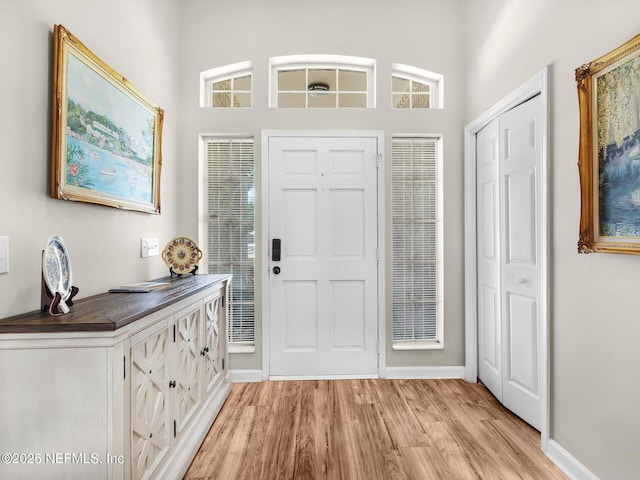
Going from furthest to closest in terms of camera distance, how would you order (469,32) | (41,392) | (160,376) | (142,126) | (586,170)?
(469,32)
(142,126)
(586,170)
(160,376)
(41,392)

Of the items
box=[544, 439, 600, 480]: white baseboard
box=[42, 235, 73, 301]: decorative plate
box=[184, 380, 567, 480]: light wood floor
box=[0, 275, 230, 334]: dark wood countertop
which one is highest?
box=[42, 235, 73, 301]: decorative plate

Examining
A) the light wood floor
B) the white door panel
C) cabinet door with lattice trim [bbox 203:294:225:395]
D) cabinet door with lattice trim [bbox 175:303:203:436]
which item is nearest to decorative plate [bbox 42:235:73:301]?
cabinet door with lattice trim [bbox 175:303:203:436]

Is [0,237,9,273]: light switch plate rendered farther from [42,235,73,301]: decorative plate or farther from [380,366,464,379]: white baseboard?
[380,366,464,379]: white baseboard

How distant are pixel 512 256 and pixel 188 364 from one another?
2113mm

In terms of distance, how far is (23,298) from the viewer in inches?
53.6

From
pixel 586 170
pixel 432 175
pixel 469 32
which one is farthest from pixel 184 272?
pixel 469 32

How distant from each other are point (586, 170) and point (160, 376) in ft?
6.99

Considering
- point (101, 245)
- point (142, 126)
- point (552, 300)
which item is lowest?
point (552, 300)

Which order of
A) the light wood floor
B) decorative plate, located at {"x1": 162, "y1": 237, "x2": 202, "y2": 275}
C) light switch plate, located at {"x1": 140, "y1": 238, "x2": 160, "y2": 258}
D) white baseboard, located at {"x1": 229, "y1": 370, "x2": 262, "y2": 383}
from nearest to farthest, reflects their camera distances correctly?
the light wood floor → light switch plate, located at {"x1": 140, "y1": 238, "x2": 160, "y2": 258} → decorative plate, located at {"x1": 162, "y1": 237, "x2": 202, "y2": 275} → white baseboard, located at {"x1": 229, "y1": 370, "x2": 262, "y2": 383}

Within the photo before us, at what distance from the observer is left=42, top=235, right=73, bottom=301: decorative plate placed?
1.27 m

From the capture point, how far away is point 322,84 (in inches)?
121

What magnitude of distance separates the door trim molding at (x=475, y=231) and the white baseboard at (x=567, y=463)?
0.04 m

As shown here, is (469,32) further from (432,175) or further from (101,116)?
(101,116)

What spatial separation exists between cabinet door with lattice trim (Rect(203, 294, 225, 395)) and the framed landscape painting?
76cm
